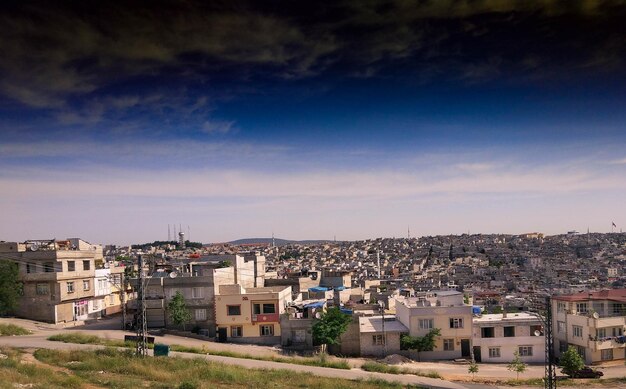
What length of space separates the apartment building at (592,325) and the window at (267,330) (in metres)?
17.8

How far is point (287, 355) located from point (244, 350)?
7.87ft

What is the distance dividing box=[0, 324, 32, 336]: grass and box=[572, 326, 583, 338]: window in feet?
103

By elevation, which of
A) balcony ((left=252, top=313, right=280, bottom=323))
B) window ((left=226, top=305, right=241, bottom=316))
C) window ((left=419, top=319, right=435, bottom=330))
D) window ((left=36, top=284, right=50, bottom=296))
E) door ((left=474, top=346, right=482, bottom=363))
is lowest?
door ((left=474, top=346, right=482, bottom=363))

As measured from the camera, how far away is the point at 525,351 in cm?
3406

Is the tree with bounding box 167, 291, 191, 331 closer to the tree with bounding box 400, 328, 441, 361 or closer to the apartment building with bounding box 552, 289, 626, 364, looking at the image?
the tree with bounding box 400, 328, 441, 361

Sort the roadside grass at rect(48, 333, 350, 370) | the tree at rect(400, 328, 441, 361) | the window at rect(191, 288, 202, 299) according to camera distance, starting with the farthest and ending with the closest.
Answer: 1. the window at rect(191, 288, 202, 299)
2. the tree at rect(400, 328, 441, 361)
3. the roadside grass at rect(48, 333, 350, 370)

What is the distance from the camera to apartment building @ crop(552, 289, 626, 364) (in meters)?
33.5

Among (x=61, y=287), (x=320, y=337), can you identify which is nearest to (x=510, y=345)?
(x=320, y=337)

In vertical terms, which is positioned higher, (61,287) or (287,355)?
(61,287)

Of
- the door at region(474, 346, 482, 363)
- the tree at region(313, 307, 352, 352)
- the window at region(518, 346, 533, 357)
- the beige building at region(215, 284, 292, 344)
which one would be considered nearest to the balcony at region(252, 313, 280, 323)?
the beige building at region(215, 284, 292, 344)

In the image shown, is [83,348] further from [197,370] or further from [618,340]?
[618,340]

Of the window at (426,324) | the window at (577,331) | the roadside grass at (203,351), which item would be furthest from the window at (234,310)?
the window at (577,331)

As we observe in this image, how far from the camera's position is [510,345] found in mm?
34156

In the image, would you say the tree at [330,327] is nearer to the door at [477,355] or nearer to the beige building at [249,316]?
the beige building at [249,316]
